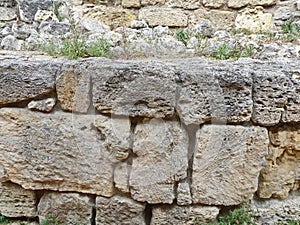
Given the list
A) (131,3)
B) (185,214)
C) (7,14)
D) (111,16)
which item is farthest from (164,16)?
(185,214)

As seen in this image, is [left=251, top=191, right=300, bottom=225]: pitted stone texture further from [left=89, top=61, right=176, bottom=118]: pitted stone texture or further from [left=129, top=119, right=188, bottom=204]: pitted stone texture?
[left=89, top=61, right=176, bottom=118]: pitted stone texture

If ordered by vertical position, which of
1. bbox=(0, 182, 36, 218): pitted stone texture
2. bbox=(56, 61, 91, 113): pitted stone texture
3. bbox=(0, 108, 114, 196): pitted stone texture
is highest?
bbox=(56, 61, 91, 113): pitted stone texture

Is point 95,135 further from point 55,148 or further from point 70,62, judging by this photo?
point 70,62

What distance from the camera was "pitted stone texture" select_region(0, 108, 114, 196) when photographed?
210 cm

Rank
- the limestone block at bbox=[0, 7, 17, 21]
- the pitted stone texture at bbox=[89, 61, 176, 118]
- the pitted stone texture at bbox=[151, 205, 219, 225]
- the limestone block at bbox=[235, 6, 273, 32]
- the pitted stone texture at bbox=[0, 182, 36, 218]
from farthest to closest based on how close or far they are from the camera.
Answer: the limestone block at bbox=[235, 6, 273, 32] < the limestone block at bbox=[0, 7, 17, 21] < the pitted stone texture at bbox=[0, 182, 36, 218] < the pitted stone texture at bbox=[151, 205, 219, 225] < the pitted stone texture at bbox=[89, 61, 176, 118]

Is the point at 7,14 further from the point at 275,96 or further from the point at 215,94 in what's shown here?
the point at 275,96

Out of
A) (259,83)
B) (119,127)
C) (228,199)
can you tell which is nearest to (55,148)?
(119,127)

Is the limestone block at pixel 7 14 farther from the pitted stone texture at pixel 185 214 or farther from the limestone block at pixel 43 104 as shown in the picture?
the pitted stone texture at pixel 185 214

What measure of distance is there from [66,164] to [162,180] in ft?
1.83

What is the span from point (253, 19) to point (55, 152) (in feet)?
10.6

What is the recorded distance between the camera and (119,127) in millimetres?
2061

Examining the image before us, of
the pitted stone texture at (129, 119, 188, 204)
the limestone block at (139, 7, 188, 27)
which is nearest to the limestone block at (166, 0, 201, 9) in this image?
the limestone block at (139, 7, 188, 27)

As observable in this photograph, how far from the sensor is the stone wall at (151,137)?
1.98m

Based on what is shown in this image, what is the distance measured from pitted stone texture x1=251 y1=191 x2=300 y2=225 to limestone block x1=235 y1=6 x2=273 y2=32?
265 centimetres
